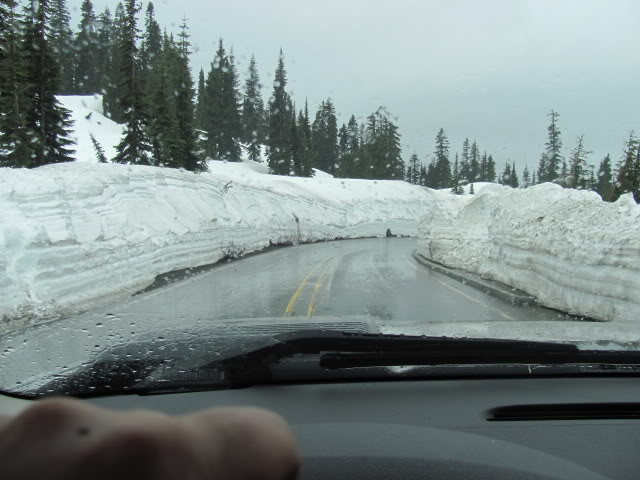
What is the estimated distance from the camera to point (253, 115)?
10400 cm

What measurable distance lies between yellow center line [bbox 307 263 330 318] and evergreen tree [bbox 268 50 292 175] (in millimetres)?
68988

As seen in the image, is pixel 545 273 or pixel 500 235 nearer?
pixel 545 273

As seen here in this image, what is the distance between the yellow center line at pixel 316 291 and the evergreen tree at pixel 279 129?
6899cm

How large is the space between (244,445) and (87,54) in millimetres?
102894

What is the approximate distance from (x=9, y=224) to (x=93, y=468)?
10.8 metres

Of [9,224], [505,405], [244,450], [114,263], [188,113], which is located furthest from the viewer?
[188,113]

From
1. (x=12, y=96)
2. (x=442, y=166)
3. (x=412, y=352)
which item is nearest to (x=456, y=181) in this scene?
(x=442, y=166)

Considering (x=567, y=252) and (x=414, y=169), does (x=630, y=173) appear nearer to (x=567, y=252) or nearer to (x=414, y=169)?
(x=567, y=252)

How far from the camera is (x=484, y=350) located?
3178 mm

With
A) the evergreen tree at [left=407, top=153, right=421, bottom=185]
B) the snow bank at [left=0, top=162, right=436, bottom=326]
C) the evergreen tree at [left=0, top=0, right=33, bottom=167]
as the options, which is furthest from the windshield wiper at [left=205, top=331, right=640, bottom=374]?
the evergreen tree at [left=407, top=153, right=421, bottom=185]

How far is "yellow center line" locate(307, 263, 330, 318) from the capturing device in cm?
919

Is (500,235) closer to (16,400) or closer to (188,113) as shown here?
(16,400)

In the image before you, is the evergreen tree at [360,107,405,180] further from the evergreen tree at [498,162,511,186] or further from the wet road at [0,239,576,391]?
the wet road at [0,239,576,391]

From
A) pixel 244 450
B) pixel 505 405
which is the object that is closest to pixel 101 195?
pixel 505 405
